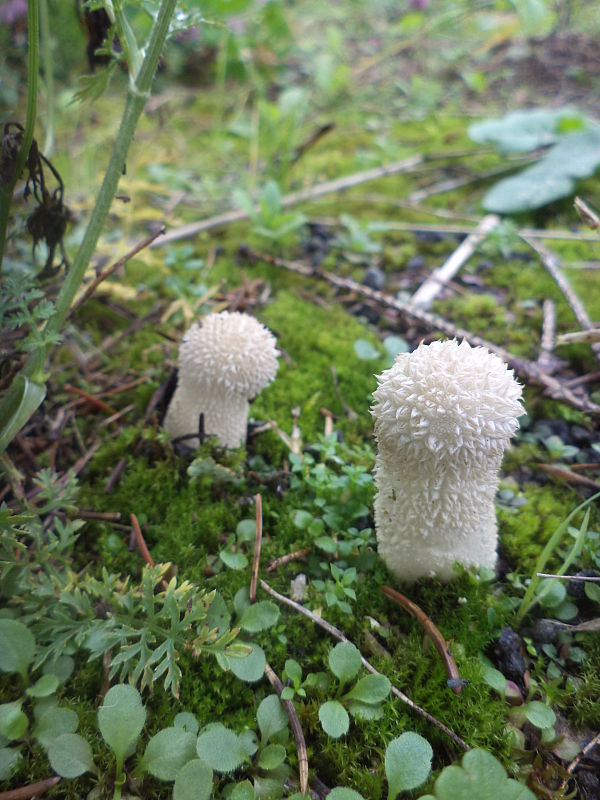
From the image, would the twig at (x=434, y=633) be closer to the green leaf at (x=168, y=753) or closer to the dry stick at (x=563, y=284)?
the green leaf at (x=168, y=753)

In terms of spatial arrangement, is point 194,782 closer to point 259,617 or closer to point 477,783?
point 259,617

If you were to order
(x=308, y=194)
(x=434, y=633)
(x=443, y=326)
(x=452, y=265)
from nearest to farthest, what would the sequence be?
1. (x=434, y=633)
2. (x=443, y=326)
3. (x=452, y=265)
4. (x=308, y=194)

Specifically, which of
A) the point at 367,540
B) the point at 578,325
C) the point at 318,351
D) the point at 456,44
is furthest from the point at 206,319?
the point at 456,44

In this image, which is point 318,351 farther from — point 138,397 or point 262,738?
point 262,738

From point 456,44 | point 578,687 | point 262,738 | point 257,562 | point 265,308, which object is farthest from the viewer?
point 456,44

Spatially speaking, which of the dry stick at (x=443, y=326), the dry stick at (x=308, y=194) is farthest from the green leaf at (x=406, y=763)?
the dry stick at (x=308, y=194)

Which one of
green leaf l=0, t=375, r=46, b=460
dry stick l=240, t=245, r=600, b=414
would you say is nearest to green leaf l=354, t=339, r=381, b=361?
dry stick l=240, t=245, r=600, b=414

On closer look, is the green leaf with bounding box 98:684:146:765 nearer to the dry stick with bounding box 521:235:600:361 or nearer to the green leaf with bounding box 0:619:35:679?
the green leaf with bounding box 0:619:35:679

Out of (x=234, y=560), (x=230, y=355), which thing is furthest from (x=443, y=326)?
(x=234, y=560)
